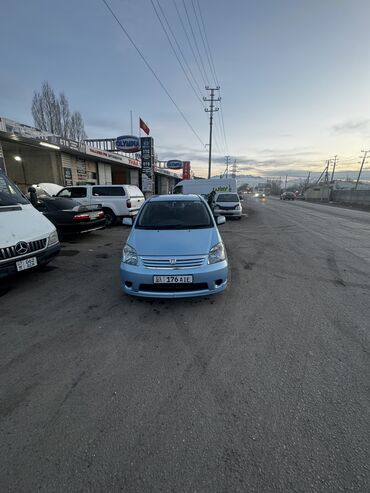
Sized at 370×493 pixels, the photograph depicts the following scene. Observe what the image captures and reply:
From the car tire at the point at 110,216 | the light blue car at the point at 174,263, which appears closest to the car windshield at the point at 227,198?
the car tire at the point at 110,216

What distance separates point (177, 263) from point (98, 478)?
2268mm

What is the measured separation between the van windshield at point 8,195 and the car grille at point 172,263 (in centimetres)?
344

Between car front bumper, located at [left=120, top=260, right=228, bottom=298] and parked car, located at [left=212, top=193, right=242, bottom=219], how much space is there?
1141 cm

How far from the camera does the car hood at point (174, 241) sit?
3510 mm

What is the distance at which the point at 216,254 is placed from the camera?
11.9 feet

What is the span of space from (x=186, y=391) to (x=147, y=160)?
1736 cm

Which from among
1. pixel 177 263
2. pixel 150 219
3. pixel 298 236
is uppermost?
pixel 150 219

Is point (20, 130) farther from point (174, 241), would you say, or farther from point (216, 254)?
point (216, 254)

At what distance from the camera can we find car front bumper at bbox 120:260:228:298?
3273mm

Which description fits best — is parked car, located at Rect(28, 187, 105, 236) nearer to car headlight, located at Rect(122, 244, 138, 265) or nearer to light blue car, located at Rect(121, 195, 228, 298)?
light blue car, located at Rect(121, 195, 228, 298)

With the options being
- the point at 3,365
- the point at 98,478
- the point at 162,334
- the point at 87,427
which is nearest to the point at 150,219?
the point at 162,334

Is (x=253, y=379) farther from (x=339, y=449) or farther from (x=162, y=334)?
(x=162, y=334)

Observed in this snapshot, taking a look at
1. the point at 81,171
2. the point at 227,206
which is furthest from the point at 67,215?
the point at 81,171

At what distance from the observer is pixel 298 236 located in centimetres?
953
